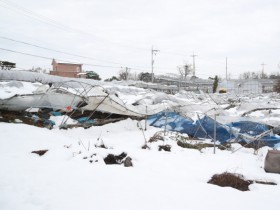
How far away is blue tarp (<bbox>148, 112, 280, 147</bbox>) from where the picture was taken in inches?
379

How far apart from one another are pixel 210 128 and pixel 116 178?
633cm

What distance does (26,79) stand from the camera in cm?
2283

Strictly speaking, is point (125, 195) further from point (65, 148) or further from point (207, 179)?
point (65, 148)

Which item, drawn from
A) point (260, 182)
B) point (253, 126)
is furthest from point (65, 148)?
point (253, 126)

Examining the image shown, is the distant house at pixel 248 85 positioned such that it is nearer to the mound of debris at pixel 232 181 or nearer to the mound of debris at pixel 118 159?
the mound of debris at pixel 118 159

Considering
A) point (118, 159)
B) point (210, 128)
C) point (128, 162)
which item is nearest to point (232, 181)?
point (128, 162)

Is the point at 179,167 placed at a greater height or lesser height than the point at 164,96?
lesser

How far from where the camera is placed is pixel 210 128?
1025cm

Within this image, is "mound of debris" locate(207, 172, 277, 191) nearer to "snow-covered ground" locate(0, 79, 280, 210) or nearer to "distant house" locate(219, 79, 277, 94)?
"snow-covered ground" locate(0, 79, 280, 210)

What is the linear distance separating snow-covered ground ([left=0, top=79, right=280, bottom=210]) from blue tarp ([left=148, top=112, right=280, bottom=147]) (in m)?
1.41

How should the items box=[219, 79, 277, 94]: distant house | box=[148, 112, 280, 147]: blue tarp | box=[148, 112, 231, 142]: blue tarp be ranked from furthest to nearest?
box=[219, 79, 277, 94]: distant house
box=[148, 112, 231, 142]: blue tarp
box=[148, 112, 280, 147]: blue tarp

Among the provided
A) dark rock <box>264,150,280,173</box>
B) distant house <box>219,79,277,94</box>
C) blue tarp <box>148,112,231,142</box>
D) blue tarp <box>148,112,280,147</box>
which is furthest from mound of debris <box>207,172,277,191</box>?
distant house <box>219,79,277,94</box>

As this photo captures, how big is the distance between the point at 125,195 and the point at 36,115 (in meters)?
8.61

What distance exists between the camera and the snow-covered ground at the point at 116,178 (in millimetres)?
3967
